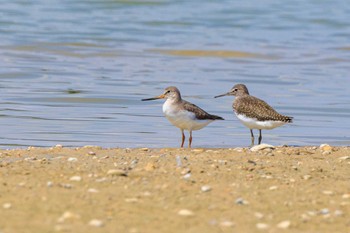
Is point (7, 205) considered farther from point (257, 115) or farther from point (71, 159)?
point (257, 115)

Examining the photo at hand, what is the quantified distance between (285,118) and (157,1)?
83.4 feet

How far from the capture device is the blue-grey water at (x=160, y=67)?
556 inches

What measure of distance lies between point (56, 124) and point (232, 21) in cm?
1947

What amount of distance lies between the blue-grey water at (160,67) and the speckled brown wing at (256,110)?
55 centimetres

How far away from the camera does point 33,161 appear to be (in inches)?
382

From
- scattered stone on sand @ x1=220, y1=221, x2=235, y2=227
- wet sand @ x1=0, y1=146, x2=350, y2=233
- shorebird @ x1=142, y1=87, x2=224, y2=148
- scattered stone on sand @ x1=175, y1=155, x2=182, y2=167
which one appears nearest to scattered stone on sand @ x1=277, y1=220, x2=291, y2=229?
wet sand @ x1=0, y1=146, x2=350, y2=233

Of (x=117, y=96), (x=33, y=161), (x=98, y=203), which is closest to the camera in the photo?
(x=98, y=203)

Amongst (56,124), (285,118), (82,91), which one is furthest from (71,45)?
(285,118)

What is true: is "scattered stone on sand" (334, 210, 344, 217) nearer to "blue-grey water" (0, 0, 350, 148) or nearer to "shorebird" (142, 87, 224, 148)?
"shorebird" (142, 87, 224, 148)

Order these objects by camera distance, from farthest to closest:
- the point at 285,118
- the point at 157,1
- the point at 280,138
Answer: the point at 157,1
the point at 280,138
the point at 285,118

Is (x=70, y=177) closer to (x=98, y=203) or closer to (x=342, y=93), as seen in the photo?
(x=98, y=203)

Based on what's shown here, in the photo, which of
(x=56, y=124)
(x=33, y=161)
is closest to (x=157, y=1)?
(x=56, y=124)

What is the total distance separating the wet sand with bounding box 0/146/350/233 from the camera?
23.7 ft

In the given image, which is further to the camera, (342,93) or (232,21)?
(232,21)
